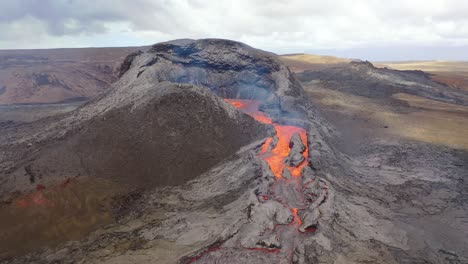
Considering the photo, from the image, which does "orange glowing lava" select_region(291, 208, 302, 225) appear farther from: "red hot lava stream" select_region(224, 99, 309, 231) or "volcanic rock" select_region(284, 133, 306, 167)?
"volcanic rock" select_region(284, 133, 306, 167)

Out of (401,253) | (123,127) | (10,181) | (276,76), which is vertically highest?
(276,76)

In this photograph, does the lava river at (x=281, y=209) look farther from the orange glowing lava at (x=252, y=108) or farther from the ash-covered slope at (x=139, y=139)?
the orange glowing lava at (x=252, y=108)

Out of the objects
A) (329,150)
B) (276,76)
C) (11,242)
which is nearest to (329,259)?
(329,150)

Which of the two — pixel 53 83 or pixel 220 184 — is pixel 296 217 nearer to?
pixel 220 184

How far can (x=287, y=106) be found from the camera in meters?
21.6

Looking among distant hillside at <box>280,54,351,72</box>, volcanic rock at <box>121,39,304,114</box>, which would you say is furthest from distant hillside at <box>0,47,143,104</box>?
distant hillside at <box>280,54,351,72</box>

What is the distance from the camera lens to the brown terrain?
10695 millimetres

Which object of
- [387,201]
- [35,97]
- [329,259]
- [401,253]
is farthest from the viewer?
[35,97]

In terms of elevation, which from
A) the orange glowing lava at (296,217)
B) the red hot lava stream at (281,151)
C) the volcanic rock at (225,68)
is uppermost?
the volcanic rock at (225,68)

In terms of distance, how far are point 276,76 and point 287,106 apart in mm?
4440

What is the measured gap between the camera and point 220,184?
1437 centimetres

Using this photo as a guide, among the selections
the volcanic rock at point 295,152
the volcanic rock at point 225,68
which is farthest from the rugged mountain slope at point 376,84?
the volcanic rock at point 295,152

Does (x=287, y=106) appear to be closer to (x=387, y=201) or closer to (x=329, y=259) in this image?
(x=387, y=201)

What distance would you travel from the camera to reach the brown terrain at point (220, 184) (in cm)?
1070
